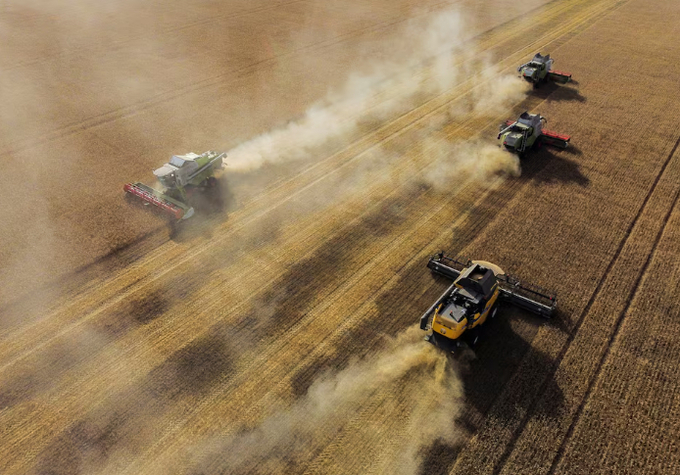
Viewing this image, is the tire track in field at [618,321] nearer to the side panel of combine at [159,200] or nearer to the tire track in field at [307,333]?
the tire track in field at [307,333]

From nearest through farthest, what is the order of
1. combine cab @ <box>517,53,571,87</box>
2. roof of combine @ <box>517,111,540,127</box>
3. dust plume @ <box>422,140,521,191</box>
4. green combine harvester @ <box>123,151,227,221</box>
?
1. green combine harvester @ <box>123,151,227,221</box>
2. dust plume @ <box>422,140,521,191</box>
3. roof of combine @ <box>517,111,540,127</box>
4. combine cab @ <box>517,53,571,87</box>

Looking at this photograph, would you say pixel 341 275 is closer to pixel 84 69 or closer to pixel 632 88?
pixel 632 88

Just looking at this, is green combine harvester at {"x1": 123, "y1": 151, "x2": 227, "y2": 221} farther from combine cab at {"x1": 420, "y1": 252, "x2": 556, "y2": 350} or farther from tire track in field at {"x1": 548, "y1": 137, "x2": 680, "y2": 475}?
tire track in field at {"x1": 548, "y1": 137, "x2": 680, "y2": 475}

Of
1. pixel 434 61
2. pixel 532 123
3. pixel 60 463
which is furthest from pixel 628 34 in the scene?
pixel 60 463

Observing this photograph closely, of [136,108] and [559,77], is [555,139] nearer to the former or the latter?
[559,77]

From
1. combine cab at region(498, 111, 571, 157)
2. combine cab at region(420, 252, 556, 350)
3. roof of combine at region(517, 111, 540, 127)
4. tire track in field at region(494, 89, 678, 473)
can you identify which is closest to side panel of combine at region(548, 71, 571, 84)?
combine cab at region(498, 111, 571, 157)

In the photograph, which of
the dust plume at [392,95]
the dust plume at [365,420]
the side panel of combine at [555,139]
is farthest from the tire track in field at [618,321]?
the dust plume at [392,95]

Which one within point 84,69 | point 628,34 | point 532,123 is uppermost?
point 84,69
